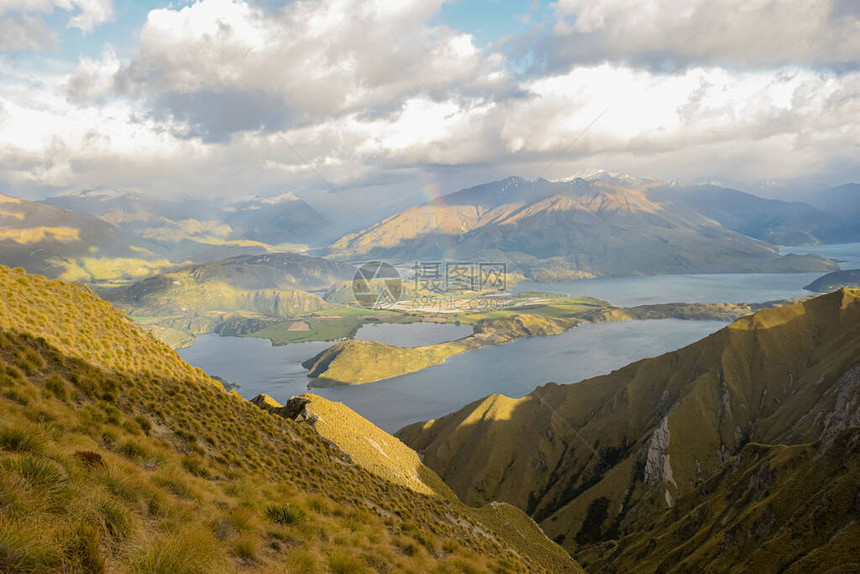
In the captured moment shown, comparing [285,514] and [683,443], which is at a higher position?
[285,514]

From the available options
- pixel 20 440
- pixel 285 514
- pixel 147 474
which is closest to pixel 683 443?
pixel 285 514

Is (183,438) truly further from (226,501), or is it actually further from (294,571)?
(294,571)

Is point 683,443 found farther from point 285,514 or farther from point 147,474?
point 147,474

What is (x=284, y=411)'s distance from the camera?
202 feet

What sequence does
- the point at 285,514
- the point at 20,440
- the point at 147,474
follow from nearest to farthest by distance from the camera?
the point at 20,440
the point at 147,474
the point at 285,514

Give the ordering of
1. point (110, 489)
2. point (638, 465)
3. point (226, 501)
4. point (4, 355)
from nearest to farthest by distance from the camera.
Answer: point (110, 489) < point (226, 501) < point (4, 355) < point (638, 465)

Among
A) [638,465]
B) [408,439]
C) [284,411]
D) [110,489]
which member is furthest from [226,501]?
[408,439]

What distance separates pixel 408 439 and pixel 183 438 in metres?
145

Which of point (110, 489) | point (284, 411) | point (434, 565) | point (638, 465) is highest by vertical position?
point (110, 489)

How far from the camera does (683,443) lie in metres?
118

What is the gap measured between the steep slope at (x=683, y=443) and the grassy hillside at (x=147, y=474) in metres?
52.2

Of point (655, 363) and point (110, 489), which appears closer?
point (110, 489)

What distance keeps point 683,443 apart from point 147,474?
13364cm

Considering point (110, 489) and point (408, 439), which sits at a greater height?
point (110, 489)
